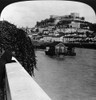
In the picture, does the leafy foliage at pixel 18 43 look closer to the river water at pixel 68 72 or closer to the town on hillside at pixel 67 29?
the town on hillside at pixel 67 29

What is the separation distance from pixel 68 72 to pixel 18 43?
368cm

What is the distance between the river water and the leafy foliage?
2837mm

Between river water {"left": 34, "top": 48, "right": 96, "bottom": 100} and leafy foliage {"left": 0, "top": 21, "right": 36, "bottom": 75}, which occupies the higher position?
leafy foliage {"left": 0, "top": 21, "right": 36, "bottom": 75}

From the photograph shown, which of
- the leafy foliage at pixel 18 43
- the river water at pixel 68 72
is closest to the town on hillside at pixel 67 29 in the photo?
the river water at pixel 68 72

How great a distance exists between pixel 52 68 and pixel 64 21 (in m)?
1.10

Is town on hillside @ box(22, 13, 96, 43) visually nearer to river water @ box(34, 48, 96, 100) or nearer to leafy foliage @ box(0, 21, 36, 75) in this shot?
river water @ box(34, 48, 96, 100)

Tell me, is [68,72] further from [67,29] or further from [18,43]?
[18,43]

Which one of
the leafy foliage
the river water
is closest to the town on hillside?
the river water

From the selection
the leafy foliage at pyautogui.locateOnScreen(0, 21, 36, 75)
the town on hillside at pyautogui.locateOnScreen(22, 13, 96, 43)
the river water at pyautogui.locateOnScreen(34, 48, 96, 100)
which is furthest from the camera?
the river water at pyautogui.locateOnScreen(34, 48, 96, 100)

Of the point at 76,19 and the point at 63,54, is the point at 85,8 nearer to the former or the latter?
the point at 76,19

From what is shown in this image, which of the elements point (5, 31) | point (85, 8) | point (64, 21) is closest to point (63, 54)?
point (64, 21)

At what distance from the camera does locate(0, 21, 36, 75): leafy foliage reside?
77.7 inches

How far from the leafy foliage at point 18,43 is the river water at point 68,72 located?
284cm

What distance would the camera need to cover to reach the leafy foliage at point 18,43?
1.97m
